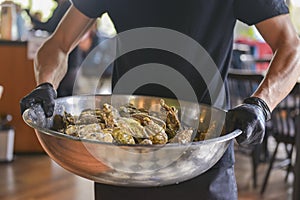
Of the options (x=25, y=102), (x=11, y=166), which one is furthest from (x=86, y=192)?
(x=25, y=102)

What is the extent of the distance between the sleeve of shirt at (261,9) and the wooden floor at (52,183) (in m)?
1.96

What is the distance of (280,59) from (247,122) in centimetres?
26

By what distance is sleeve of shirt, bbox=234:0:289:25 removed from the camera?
39.7 inches

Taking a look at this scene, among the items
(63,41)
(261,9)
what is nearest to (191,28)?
(261,9)

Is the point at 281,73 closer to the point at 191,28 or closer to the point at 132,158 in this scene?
the point at 191,28

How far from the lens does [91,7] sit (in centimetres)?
119

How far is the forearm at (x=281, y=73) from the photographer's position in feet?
3.17

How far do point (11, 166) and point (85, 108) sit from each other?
2511 mm

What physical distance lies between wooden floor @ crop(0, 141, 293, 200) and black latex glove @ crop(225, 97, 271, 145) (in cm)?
203

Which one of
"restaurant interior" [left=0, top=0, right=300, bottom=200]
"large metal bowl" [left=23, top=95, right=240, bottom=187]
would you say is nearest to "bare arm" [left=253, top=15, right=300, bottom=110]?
"large metal bowl" [left=23, top=95, right=240, bottom=187]

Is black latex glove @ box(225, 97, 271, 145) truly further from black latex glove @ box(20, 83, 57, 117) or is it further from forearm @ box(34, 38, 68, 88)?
forearm @ box(34, 38, 68, 88)

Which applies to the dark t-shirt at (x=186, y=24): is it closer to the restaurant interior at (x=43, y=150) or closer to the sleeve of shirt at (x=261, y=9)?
the sleeve of shirt at (x=261, y=9)

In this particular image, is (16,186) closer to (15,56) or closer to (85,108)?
(15,56)

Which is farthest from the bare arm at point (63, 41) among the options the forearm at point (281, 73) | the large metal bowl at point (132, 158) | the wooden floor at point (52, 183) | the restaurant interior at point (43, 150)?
the wooden floor at point (52, 183)
